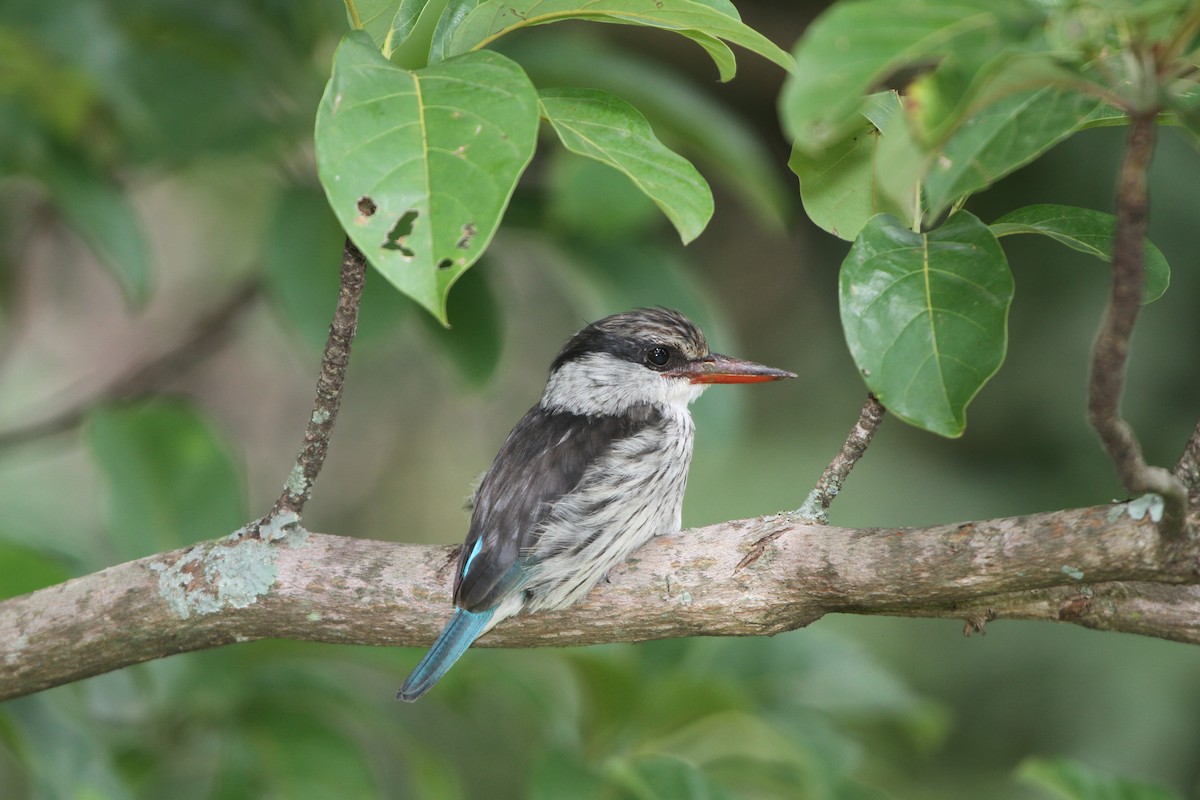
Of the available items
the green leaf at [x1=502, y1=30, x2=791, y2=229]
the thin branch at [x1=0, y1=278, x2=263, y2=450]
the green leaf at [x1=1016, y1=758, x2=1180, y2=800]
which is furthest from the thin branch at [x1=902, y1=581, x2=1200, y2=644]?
the thin branch at [x1=0, y1=278, x2=263, y2=450]

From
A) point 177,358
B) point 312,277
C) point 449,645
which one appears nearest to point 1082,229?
point 449,645

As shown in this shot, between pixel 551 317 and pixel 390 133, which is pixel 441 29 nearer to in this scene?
pixel 390 133

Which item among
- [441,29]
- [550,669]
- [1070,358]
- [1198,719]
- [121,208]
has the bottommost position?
[550,669]

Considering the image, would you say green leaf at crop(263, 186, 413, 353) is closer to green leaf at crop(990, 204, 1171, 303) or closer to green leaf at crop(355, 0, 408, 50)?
green leaf at crop(355, 0, 408, 50)

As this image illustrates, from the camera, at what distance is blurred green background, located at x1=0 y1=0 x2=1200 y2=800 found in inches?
128

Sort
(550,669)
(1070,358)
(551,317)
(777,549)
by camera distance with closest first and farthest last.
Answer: (777,549) < (1070,358) < (550,669) < (551,317)

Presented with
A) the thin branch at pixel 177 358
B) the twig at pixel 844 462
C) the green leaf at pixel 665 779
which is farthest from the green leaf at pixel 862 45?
the thin branch at pixel 177 358

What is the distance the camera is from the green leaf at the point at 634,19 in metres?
1.68

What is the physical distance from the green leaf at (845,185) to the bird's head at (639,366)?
142 centimetres

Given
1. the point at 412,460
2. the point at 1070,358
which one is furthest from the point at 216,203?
the point at 1070,358

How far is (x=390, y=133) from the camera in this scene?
1489 millimetres

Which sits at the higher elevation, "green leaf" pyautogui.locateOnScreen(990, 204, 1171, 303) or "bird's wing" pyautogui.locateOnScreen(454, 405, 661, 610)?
"green leaf" pyautogui.locateOnScreen(990, 204, 1171, 303)

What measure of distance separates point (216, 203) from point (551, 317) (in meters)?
1.76

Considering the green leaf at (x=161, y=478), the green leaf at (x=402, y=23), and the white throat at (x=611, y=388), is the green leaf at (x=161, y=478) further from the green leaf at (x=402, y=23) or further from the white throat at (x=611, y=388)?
the green leaf at (x=402, y=23)
